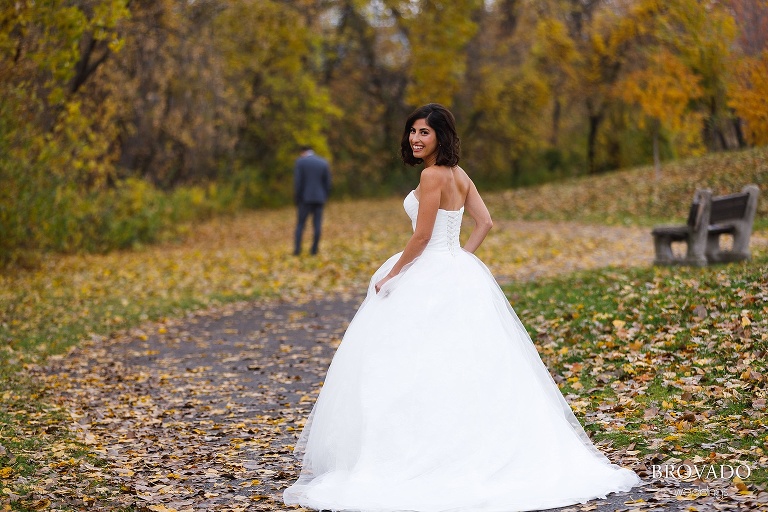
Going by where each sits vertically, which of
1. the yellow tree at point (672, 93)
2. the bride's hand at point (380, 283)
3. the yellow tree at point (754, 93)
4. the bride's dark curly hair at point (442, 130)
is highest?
the yellow tree at point (672, 93)

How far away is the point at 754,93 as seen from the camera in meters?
16.1

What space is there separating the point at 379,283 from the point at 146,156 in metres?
21.6

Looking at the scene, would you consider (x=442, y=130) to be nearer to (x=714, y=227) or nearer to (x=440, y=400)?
(x=440, y=400)

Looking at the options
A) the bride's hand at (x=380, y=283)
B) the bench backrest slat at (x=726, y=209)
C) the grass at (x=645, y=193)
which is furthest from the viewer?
the grass at (x=645, y=193)

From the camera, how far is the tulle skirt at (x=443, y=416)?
17.4ft

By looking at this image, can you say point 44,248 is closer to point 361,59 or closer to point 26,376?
point 26,376

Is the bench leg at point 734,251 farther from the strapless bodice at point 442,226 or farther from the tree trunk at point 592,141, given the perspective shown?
→ the tree trunk at point 592,141

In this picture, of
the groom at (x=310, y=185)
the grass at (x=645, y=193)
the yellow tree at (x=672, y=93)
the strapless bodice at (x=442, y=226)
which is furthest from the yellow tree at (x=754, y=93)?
the strapless bodice at (x=442, y=226)

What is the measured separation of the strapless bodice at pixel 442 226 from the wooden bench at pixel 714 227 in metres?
8.04

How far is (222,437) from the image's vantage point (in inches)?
289

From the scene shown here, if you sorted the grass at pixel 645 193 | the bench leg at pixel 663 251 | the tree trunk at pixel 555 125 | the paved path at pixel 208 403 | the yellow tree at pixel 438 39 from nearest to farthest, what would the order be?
the paved path at pixel 208 403 < the bench leg at pixel 663 251 < the grass at pixel 645 193 < the yellow tree at pixel 438 39 < the tree trunk at pixel 555 125

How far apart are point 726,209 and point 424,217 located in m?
9.01

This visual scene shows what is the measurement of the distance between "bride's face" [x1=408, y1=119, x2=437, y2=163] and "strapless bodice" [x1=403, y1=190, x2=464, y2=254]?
281mm

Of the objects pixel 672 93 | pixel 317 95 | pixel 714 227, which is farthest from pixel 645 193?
pixel 714 227
